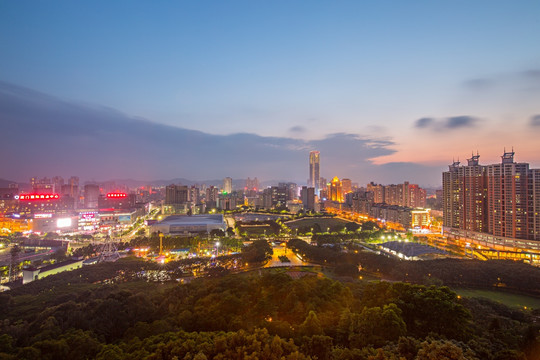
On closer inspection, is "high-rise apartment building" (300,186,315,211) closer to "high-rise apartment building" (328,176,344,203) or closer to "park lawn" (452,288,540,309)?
"high-rise apartment building" (328,176,344,203)

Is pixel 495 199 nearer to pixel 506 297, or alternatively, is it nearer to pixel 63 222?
pixel 506 297

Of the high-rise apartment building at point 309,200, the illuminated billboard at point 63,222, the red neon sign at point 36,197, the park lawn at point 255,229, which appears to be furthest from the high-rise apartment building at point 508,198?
the red neon sign at point 36,197

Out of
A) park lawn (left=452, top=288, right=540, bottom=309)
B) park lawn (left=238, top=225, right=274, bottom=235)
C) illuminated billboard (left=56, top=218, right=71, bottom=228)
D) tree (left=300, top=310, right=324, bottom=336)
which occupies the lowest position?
park lawn (left=452, top=288, right=540, bottom=309)

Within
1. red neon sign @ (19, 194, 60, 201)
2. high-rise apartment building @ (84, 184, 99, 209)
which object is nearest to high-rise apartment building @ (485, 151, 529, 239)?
red neon sign @ (19, 194, 60, 201)

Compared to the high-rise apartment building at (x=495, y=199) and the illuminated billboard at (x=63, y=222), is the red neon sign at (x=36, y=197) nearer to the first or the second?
the illuminated billboard at (x=63, y=222)

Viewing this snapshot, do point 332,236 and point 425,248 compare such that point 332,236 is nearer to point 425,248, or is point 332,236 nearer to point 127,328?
point 425,248

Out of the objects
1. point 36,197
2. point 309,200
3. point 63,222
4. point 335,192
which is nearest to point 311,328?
point 63,222

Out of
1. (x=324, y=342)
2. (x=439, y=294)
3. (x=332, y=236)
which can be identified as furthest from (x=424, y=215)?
(x=324, y=342)
